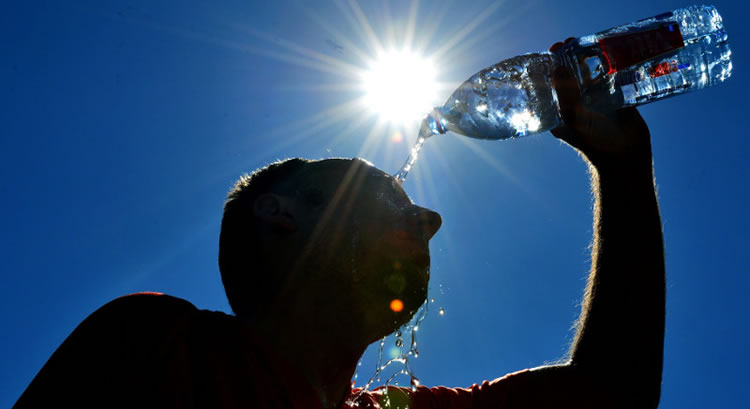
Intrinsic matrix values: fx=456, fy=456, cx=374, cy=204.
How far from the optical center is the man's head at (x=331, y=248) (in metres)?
2.34

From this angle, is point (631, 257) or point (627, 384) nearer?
point (627, 384)

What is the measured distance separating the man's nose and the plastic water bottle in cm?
96

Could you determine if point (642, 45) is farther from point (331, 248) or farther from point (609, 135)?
point (331, 248)

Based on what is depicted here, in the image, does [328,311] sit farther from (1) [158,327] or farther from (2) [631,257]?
(2) [631,257]

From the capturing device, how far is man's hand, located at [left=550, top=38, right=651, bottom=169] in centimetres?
256

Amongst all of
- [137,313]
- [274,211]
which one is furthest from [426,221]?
[137,313]

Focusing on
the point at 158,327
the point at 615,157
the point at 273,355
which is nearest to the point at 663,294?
the point at 615,157

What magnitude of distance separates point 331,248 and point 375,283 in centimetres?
29

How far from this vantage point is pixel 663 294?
8.16 feet

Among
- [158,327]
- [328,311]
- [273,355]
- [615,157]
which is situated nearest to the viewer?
[158,327]

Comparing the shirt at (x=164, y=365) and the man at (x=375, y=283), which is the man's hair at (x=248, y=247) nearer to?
the man at (x=375, y=283)

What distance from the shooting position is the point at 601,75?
2697mm

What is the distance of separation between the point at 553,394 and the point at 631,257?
880 millimetres

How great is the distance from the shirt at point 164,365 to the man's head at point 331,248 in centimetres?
43
